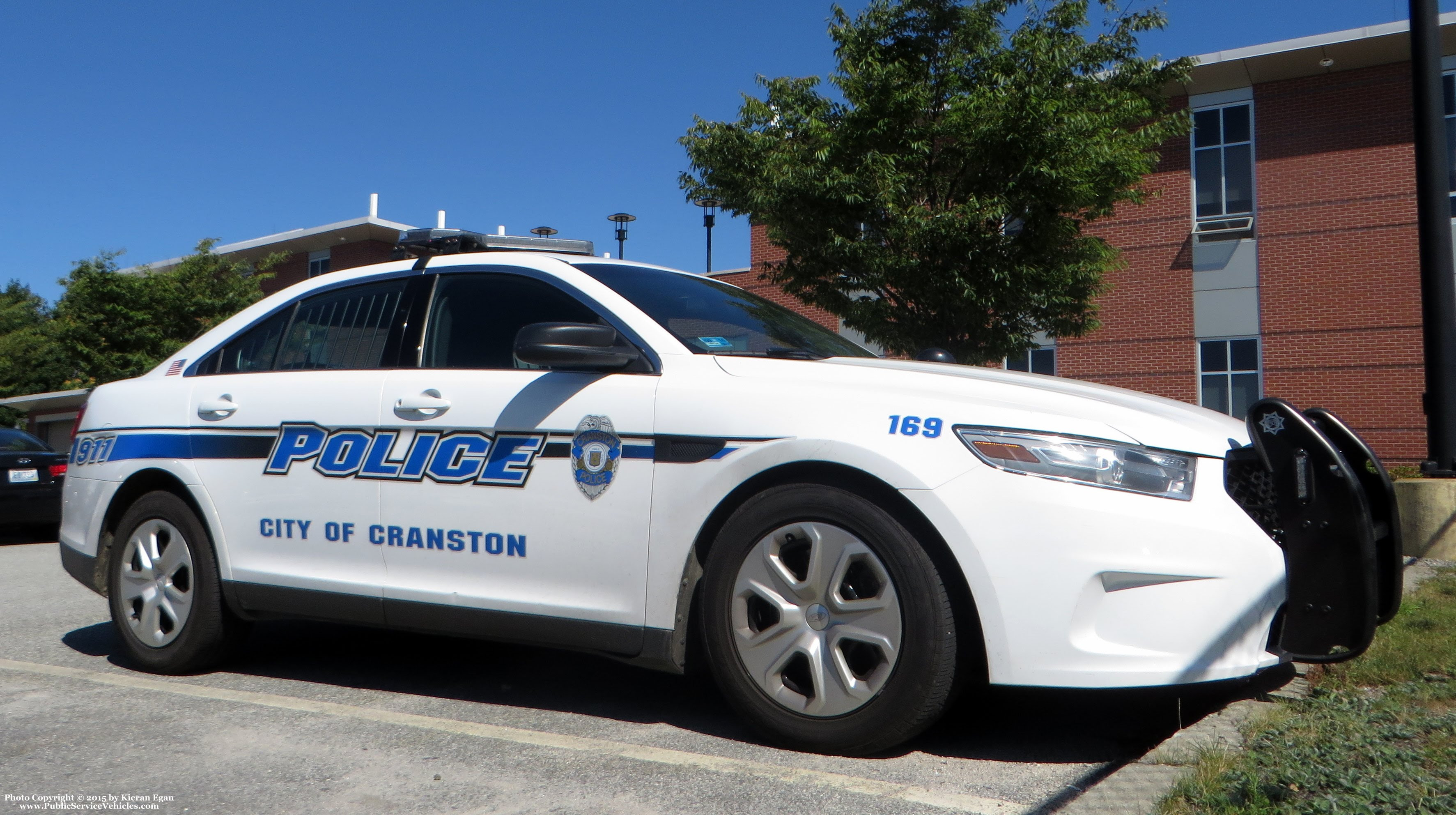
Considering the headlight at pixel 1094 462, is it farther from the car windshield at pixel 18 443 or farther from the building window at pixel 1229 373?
the building window at pixel 1229 373

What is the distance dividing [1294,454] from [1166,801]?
1.07 metres

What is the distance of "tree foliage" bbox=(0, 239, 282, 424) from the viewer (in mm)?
25375

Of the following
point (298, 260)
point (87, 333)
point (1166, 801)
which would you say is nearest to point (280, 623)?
point (1166, 801)

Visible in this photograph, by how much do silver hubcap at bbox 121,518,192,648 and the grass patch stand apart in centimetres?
384

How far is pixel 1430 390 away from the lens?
331 inches

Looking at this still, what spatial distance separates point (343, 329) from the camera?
4.52 meters

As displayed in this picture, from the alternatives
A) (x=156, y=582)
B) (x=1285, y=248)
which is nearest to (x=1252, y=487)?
(x=156, y=582)

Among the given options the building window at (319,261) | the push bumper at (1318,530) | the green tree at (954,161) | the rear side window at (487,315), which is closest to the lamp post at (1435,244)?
the green tree at (954,161)

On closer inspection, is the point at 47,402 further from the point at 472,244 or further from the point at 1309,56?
the point at 472,244

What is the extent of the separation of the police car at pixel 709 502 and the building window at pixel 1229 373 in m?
16.3

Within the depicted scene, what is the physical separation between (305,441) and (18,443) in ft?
31.6

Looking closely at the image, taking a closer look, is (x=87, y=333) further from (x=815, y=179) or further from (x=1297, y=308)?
(x=1297, y=308)

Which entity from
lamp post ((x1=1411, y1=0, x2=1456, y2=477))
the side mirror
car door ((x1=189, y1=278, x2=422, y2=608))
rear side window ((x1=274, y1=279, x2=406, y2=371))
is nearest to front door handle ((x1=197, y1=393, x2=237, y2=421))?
car door ((x1=189, y1=278, x2=422, y2=608))

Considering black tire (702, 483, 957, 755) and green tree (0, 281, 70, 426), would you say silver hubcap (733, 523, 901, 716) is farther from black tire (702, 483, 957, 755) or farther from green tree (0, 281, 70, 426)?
green tree (0, 281, 70, 426)
